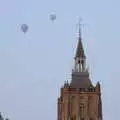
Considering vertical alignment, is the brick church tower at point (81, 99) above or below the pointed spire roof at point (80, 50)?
below

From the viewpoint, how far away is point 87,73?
11756 centimetres

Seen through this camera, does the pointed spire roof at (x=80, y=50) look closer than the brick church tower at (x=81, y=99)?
No

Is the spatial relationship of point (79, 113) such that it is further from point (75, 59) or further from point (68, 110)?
point (75, 59)

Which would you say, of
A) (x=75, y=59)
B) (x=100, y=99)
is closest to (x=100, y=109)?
(x=100, y=99)

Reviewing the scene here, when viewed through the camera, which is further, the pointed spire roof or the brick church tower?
the pointed spire roof

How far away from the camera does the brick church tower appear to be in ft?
378

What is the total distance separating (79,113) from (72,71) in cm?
730

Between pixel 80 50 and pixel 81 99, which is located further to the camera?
pixel 80 50

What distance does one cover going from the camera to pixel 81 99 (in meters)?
116

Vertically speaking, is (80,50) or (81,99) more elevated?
(80,50)

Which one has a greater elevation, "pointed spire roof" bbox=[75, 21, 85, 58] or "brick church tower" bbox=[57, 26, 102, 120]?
"pointed spire roof" bbox=[75, 21, 85, 58]

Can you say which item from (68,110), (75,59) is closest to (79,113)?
(68,110)

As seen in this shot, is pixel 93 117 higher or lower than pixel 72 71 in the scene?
lower

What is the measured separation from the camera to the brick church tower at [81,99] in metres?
115
